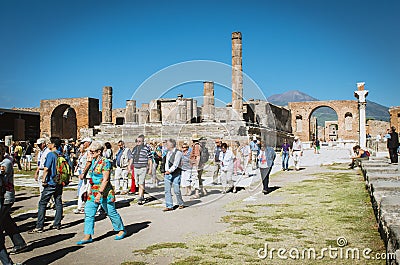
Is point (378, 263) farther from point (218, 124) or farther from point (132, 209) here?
point (218, 124)

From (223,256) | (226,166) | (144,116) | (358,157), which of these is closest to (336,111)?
(144,116)

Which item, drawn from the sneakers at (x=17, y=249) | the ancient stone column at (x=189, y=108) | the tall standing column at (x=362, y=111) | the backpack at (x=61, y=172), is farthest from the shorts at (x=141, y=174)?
the ancient stone column at (x=189, y=108)

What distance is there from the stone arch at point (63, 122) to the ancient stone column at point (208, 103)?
16602 mm

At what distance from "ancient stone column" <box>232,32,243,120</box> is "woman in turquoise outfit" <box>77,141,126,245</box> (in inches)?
781

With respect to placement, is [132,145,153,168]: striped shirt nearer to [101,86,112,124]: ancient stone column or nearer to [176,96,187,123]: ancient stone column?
[176,96,187,123]: ancient stone column

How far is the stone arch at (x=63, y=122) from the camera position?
38.2 m

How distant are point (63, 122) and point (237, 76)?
23397 millimetres

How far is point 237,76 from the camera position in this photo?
86.4 feet

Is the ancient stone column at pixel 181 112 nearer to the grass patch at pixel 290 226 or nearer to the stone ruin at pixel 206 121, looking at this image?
the stone ruin at pixel 206 121

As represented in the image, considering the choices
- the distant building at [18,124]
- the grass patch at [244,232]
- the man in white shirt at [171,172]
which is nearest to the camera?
the grass patch at [244,232]

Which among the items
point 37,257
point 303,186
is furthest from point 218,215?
point 303,186

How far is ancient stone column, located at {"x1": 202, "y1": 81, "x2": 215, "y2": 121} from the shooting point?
26906 mm

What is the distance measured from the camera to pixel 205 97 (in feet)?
92.4

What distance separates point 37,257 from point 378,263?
4241mm
